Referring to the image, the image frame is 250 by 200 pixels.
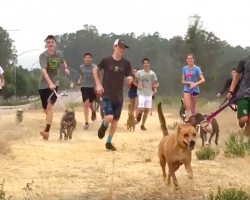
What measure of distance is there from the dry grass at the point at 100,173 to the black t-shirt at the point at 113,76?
97cm

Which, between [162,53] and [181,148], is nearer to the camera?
[181,148]

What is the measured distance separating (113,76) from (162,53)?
8939 cm

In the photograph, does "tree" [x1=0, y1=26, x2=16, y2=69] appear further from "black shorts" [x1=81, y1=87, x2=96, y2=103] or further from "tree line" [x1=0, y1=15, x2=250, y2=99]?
"black shorts" [x1=81, y1=87, x2=96, y2=103]

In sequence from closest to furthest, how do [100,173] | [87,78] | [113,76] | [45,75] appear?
[100,173] → [113,76] → [45,75] → [87,78]

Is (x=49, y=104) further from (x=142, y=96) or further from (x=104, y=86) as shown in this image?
(x=142, y=96)

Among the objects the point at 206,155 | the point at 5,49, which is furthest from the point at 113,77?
the point at 5,49

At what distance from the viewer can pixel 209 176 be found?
627 centimetres

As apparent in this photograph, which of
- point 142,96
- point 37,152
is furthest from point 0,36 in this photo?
point 37,152

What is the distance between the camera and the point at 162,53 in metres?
98.1

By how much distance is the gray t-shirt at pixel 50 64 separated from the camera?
1049 cm

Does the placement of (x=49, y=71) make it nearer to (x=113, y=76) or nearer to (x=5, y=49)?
(x=113, y=76)

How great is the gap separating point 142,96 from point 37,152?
6164mm

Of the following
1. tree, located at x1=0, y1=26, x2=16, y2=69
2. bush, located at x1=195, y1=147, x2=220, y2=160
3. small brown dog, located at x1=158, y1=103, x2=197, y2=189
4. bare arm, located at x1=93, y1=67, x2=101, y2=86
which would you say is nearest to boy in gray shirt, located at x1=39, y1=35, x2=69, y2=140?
bare arm, located at x1=93, y1=67, x2=101, y2=86

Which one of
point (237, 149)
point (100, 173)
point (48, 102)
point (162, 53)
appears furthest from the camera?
point (162, 53)
